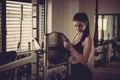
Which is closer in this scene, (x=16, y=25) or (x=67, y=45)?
(x=67, y=45)

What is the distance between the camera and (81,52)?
2.92 metres

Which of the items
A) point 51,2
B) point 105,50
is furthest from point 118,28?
point 51,2

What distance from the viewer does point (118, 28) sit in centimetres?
632

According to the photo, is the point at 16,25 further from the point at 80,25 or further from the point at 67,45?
the point at 67,45

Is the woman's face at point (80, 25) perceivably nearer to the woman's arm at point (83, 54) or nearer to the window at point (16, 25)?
the woman's arm at point (83, 54)

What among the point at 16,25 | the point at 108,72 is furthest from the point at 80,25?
the point at 108,72

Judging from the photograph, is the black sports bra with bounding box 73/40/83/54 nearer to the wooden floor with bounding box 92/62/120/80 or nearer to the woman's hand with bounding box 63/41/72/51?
the woman's hand with bounding box 63/41/72/51

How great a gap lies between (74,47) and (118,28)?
3.67 meters

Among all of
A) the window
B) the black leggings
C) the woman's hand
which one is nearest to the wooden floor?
the window

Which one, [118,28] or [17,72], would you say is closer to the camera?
[17,72]

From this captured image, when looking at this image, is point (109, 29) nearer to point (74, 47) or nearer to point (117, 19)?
point (117, 19)

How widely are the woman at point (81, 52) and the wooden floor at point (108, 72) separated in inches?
104

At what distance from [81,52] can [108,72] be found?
3.12 m

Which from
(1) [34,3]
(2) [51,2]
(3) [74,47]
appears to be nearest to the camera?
(1) [34,3]
